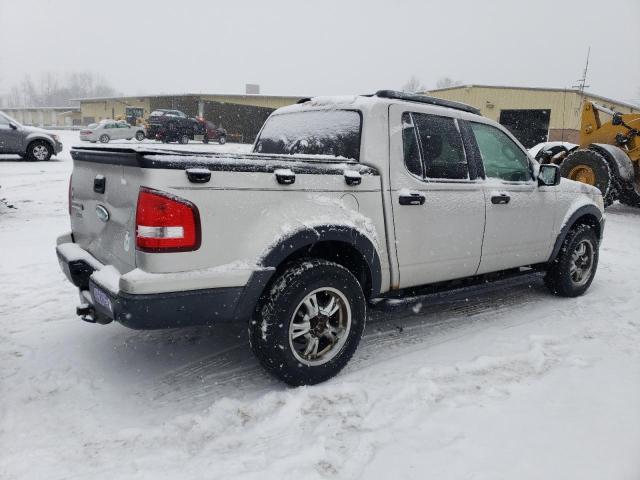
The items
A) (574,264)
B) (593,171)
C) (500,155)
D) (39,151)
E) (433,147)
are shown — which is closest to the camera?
(433,147)

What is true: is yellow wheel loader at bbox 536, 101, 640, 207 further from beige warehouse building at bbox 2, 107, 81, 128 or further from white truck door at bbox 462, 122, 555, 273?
beige warehouse building at bbox 2, 107, 81, 128

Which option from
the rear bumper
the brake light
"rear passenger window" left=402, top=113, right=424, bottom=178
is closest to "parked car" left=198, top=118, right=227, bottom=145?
"rear passenger window" left=402, top=113, right=424, bottom=178

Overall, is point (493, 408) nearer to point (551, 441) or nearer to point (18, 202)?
point (551, 441)

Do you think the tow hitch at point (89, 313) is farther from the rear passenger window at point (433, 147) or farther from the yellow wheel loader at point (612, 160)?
the yellow wheel loader at point (612, 160)

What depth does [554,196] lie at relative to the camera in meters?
4.64

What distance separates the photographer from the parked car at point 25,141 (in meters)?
14.1

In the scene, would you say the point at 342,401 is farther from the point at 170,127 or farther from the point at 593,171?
the point at 170,127

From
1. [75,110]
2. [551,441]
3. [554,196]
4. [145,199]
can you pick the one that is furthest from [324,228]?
[75,110]

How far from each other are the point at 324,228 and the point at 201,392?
128 centimetres

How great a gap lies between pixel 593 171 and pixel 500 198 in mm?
7203

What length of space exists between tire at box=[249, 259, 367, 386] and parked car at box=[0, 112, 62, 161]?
14.5m

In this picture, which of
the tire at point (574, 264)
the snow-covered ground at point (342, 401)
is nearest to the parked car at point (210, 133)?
the snow-covered ground at point (342, 401)

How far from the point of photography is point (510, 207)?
4.18m

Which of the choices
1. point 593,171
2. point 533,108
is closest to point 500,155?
point 593,171
